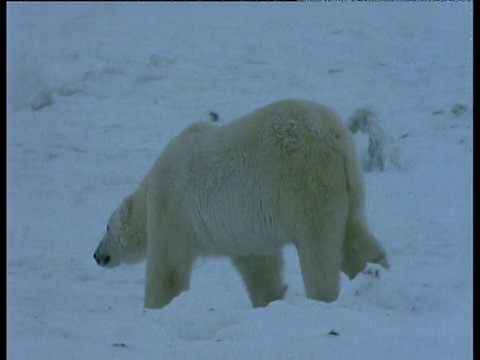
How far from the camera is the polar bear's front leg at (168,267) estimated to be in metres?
5.30

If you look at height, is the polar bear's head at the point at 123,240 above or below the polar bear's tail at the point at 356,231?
below

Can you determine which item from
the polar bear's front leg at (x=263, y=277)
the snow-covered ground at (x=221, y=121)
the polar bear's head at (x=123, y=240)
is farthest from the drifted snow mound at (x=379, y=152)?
the polar bear's head at (x=123, y=240)

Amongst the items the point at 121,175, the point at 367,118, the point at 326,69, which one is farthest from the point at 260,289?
the point at 326,69

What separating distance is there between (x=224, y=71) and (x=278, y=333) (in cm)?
932

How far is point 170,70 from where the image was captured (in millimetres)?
12953

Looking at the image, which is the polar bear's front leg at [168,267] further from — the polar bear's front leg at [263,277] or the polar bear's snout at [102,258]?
the polar bear's snout at [102,258]

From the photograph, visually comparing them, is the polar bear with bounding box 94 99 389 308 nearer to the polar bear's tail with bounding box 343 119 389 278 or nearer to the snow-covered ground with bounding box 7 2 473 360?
the polar bear's tail with bounding box 343 119 389 278

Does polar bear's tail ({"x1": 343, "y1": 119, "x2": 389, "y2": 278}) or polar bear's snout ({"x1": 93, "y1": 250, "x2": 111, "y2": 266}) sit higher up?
polar bear's tail ({"x1": 343, "y1": 119, "x2": 389, "y2": 278})

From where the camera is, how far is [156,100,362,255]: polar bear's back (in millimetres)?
4727

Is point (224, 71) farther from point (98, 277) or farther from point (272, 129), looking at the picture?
point (272, 129)

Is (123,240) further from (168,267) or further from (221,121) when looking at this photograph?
(221,121)

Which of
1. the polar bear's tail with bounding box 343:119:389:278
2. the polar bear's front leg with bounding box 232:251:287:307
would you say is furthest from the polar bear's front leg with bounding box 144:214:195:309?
the polar bear's tail with bounding box 343:119:389:278

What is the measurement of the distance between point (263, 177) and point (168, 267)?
0.89 metres

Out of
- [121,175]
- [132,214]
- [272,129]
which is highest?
[272,129]
